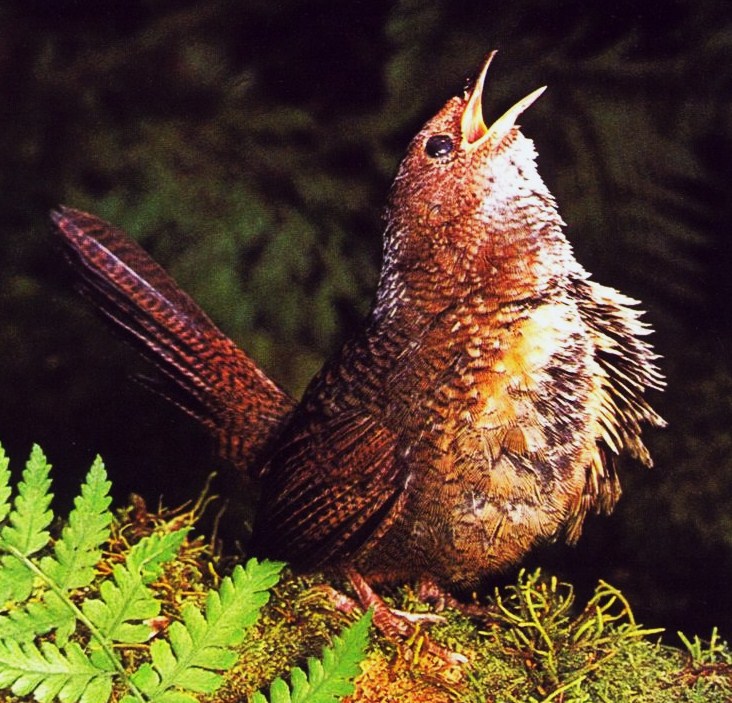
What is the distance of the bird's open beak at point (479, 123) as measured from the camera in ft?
6.35

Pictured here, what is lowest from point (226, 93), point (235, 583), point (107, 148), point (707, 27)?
point (235, 583)

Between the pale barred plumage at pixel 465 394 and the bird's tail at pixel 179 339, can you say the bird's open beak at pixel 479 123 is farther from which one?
the bird's tail at pixel 179 339

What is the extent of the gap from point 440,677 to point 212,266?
3.74ft

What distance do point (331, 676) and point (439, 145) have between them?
1.02 m

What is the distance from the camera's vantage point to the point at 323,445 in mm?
1995

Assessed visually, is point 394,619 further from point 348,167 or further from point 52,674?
point 348,167

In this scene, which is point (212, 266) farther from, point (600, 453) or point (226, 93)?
point (600, 453)

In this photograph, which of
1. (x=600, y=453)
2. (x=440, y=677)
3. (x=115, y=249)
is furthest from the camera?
(x=115, y=249)

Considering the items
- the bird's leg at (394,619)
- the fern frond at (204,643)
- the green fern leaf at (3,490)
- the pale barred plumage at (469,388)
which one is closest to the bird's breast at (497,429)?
the pale barred plumage at (469,388)

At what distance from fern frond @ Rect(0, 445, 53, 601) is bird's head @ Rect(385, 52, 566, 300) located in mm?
810

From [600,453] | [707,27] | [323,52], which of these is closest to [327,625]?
[600,453]

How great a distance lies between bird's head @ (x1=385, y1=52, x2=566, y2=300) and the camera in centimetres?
191

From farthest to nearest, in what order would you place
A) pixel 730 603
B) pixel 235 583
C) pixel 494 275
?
pixel 730 603
pixel 494 275
pixel 235 583

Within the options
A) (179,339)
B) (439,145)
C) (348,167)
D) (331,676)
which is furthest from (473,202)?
(331,676)
